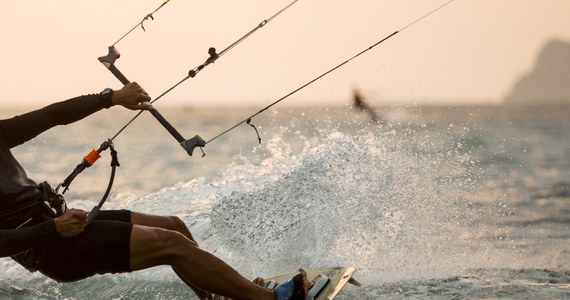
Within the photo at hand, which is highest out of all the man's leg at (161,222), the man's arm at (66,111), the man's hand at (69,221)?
the man's arm at (66,111)

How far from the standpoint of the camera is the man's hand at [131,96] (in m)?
6.04

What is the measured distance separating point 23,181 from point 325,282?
6.91 feet

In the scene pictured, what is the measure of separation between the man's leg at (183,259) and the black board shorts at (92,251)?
2.7 inches

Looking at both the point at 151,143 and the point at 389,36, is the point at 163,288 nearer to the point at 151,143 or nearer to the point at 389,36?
the point at 389,36

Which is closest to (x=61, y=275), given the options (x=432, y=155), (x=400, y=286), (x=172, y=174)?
(x=400, y=286)

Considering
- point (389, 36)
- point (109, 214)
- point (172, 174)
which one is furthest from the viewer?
point (172, 174)

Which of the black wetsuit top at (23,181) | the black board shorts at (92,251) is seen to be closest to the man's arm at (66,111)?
the black wetsuit top at (23,181)

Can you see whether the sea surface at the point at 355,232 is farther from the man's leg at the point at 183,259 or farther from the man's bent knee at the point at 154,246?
the man's bent knee at the point at 154,246

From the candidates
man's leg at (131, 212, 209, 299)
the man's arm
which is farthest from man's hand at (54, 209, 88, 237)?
man's leg at (131, 212, 209, 299)

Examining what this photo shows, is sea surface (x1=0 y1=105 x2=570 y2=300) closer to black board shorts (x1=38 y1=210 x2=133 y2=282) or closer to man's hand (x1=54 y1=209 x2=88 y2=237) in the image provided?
black board shorts (x1=38 y1=210 x2=133 y2=282)

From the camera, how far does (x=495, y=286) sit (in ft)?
25.8

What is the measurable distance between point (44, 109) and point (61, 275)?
1.11m

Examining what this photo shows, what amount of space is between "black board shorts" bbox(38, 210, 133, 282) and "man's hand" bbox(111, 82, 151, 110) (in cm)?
77

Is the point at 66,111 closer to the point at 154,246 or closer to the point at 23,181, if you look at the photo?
the point at 23,181
